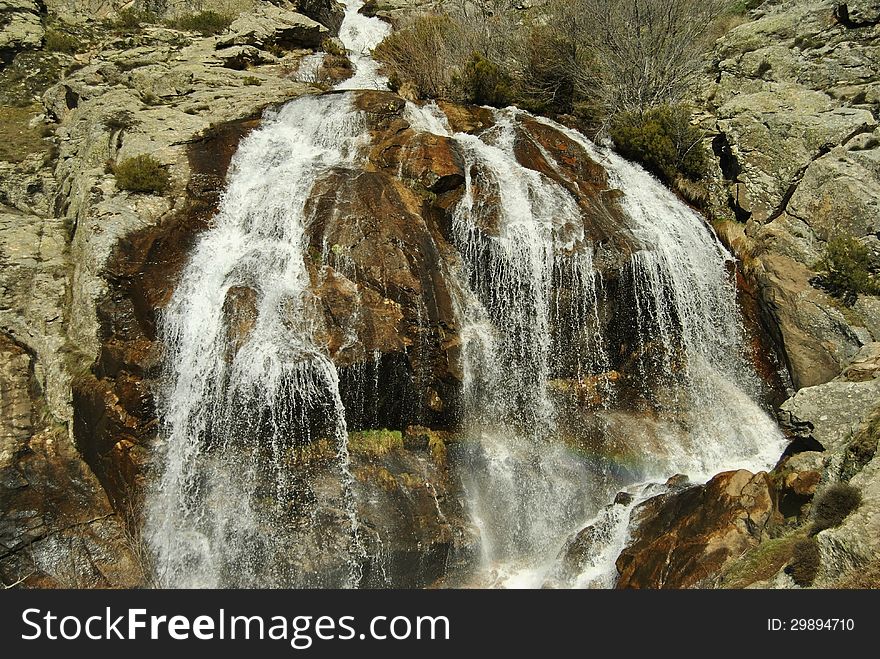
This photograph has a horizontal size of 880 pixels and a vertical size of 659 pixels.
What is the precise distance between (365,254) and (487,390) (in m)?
4.68

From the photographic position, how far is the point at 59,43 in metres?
25.2

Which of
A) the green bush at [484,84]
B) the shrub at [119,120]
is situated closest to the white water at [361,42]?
the green bush at [484,84]

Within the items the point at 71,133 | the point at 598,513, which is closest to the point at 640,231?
the point at 598,513

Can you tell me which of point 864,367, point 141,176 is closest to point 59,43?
point 141,176

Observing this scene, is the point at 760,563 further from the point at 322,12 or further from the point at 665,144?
the point at 322,12

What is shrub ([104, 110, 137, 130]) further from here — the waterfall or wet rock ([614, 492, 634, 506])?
wet rock ([614, 492, 634, 506])

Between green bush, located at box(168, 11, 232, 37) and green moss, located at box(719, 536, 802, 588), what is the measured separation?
A: 1189 inches

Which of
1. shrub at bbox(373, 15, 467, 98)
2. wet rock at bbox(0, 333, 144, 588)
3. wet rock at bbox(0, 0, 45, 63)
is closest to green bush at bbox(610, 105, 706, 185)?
shrub at bbox(373, 15, 467, 98)

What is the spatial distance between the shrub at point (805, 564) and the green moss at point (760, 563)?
0.33 meters

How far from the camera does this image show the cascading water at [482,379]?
11297 millimetres

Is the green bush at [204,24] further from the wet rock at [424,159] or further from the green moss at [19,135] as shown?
the wet rock at [424,159]

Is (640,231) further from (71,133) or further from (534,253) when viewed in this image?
(71,133)

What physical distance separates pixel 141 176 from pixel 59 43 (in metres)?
16.4

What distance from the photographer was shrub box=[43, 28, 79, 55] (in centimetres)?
2522
